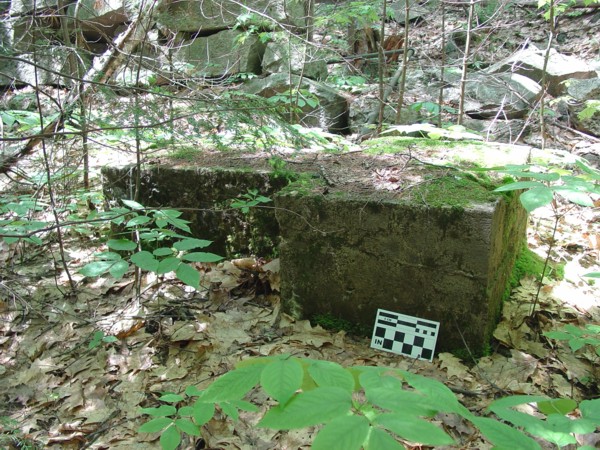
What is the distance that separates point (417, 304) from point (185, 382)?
1.31 metres

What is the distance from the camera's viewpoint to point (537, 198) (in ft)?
5.02

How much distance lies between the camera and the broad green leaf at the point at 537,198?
4.93 feet

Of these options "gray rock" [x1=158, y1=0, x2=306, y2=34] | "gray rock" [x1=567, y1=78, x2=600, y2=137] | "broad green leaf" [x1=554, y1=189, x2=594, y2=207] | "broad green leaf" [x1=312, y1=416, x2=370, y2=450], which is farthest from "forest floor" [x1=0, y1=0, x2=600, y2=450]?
"gray rock" [x1=158, y1=0, x2=306, y2=34]

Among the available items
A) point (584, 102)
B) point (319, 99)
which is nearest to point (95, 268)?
point (319, 99)

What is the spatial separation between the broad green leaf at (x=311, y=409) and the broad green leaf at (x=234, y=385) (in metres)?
0.09

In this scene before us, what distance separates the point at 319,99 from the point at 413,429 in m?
6.51

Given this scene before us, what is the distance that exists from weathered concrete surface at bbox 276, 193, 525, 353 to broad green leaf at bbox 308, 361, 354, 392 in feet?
5.28

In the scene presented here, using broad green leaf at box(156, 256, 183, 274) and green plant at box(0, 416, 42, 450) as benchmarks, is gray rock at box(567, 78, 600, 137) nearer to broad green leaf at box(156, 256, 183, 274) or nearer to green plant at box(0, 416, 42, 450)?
broad green leaf at box(156, 256, 183, 274)

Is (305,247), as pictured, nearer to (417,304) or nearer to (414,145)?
(417,304)

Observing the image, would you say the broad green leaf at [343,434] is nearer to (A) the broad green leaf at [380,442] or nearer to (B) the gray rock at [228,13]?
(A) the broad green leaf at [380,442]

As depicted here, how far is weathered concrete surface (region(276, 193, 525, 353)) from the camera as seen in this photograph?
2.35 m

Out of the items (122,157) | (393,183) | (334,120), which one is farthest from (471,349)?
(334,120)

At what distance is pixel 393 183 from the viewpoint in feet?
8.82

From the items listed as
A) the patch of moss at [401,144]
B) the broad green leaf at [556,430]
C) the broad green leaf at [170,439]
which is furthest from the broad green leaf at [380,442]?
the patch of moss at [401,144]
